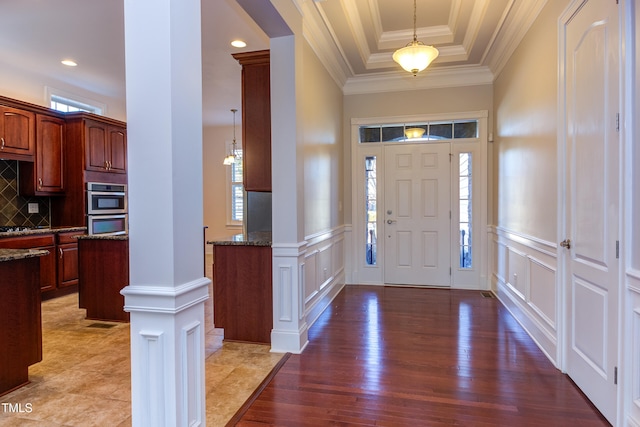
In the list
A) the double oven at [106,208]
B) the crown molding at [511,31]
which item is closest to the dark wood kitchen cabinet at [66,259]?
the double oven at [106,208]

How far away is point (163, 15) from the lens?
1.41m

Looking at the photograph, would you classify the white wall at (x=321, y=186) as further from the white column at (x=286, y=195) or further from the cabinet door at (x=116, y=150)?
the cabinet door at (x=116, y=150)

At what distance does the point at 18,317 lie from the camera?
2.37m

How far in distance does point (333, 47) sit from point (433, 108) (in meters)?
1.79

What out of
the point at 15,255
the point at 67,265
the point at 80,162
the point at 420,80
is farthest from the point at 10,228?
the point at 420,80

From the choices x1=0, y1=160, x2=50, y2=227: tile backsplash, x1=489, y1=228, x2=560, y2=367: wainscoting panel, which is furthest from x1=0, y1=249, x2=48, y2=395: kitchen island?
x1=489, y1=228, x2=560, y2=367: wainscoting panel

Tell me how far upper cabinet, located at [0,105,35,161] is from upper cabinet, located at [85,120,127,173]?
62 centimetres

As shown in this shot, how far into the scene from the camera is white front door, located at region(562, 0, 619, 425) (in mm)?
1954

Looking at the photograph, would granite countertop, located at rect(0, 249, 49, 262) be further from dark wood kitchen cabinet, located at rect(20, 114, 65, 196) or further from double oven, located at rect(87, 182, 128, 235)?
dark wood kitchen cabinet, located at rect(20, 114, 65, 196)

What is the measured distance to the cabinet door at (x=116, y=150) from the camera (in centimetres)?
553

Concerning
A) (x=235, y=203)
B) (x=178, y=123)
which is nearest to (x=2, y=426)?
(x=178, y=123)

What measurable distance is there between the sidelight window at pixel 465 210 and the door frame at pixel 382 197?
0.28 feet

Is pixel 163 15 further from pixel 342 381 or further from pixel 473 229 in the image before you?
pixel 473 229

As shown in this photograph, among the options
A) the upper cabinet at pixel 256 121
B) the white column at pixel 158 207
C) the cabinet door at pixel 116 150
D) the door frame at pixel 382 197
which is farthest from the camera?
the cabinet door at pixel 116 150
